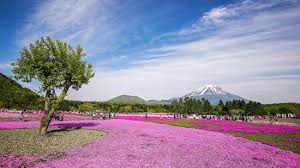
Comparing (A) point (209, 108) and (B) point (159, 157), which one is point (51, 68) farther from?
(A) point (209, 108)

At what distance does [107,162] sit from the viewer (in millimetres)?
17750

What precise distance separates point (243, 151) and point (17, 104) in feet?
347

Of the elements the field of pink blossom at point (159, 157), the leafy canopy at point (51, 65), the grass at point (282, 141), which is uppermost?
the leafy canopy at point (51, 65)

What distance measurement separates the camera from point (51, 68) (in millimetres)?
36438

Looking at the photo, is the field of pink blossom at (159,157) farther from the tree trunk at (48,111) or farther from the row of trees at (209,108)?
the row of trees at (209,108)

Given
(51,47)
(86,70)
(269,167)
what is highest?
(51,47)

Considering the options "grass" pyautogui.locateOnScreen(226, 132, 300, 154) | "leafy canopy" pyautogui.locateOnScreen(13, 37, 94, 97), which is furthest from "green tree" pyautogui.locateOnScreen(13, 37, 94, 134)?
"grass" pyautogui.locateOnScreen(226, 132, 300, 154)

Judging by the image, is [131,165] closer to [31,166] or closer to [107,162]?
[107,162]

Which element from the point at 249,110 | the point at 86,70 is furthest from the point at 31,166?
the point at 249,110

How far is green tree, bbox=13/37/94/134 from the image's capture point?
118 ft

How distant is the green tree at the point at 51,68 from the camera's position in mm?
35844

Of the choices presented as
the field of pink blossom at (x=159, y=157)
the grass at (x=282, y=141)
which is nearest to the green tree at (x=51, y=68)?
the field of pink blossom at (x=159, y=157)

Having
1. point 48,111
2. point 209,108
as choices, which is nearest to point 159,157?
point 48,111

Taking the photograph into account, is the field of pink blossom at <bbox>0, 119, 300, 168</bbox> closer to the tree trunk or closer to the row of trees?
the tree trunk
